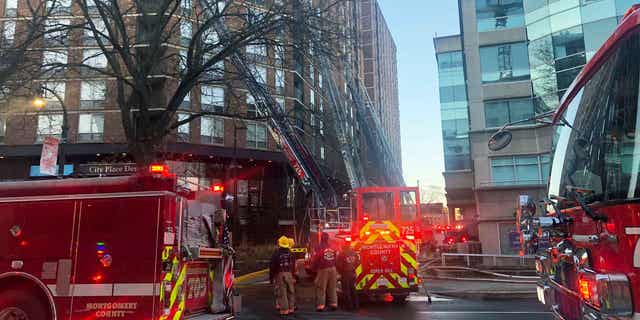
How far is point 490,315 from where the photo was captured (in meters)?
9.34

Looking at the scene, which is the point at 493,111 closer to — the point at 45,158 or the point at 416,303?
the point at 416,303

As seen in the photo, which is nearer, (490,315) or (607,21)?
(490,315)

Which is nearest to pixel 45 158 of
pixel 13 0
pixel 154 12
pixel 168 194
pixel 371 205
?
pixel 168 194

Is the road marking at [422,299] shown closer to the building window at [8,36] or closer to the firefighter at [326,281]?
the firefighter at [326,281]

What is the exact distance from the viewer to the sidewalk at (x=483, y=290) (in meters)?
12.1

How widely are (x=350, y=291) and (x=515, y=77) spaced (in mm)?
18261

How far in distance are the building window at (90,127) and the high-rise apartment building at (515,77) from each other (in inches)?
965

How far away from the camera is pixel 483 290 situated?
1267 centimetres

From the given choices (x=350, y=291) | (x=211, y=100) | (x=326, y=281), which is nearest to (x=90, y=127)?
(x=211, y=100)

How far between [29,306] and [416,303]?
7.97 metres

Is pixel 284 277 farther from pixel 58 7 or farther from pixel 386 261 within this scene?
pixel 58 7

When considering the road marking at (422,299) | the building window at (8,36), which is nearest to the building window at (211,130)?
the building window at (8,36)

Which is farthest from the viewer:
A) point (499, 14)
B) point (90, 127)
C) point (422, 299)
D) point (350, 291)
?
point (90, 127)

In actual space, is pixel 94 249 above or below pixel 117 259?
above
